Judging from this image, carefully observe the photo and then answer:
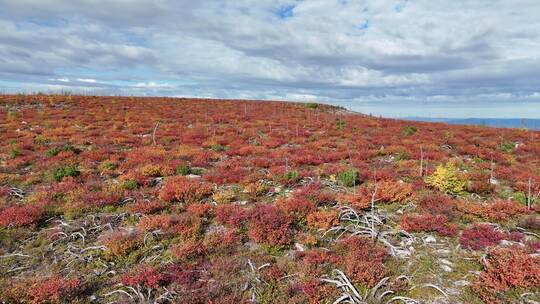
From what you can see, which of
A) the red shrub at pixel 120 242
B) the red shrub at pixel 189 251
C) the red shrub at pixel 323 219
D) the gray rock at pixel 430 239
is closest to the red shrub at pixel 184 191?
the red shrub at pixel 120 242

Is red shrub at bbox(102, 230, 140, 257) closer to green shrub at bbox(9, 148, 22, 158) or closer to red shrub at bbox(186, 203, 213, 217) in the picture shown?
red shrub at bbox(186, 203, 213, 217)

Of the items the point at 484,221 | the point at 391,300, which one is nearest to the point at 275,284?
the point at 391,300

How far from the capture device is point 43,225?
835cm

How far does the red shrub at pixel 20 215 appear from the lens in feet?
26.6

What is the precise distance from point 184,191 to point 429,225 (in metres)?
6.72

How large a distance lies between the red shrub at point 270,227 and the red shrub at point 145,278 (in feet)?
7.38

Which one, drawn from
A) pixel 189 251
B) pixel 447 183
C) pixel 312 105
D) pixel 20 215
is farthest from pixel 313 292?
pixel 312 105

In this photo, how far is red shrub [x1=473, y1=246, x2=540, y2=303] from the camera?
5.70 meters

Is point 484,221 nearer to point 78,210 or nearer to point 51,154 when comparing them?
point 78,210

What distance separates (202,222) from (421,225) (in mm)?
5305

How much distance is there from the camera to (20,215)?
8.28 metres

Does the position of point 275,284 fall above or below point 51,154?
below

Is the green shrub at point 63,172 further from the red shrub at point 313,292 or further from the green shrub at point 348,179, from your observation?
the red shrub at point 313,292

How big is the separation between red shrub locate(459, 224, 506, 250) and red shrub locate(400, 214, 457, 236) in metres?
0.31
